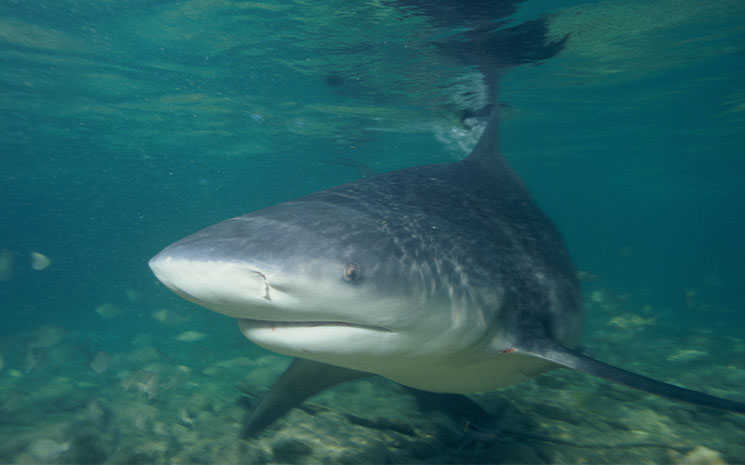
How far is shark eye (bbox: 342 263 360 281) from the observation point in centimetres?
202

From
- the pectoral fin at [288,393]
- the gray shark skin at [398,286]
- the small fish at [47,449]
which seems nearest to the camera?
the gray shark skin at [398,286]

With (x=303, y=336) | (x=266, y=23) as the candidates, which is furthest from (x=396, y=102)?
Answer: (x=303, y=336)

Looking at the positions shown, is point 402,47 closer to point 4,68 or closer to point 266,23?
point 266,23

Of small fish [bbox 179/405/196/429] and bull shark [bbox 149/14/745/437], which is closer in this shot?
bull shark [bbox 149/14/745/437]

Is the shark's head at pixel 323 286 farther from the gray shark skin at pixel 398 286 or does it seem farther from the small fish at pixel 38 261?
the small fish at pixel 38 261

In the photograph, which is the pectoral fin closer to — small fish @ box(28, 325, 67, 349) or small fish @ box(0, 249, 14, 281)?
small fish @ box(28, 325, 67, 349)

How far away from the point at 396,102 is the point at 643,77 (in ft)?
26.5

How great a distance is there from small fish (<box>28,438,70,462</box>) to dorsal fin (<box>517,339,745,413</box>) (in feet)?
12.5

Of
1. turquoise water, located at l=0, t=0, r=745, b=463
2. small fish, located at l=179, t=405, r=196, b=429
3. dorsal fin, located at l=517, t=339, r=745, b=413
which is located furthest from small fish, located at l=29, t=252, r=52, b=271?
dorsal fin, located at l=517, t=339, r=745, b=413

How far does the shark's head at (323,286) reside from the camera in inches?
73.5

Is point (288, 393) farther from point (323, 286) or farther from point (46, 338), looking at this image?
point (46, 338)

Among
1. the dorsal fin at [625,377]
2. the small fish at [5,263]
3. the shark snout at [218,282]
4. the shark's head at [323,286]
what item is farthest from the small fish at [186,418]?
the small fish at [5,263]

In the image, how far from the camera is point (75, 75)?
14781 millimetres

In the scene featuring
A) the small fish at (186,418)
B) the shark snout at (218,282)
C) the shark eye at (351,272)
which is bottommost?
the small fish at (186,418)
